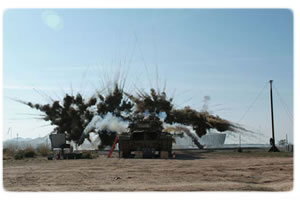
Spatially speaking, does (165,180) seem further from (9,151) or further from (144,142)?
(9,151)

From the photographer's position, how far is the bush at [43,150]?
28.9 m

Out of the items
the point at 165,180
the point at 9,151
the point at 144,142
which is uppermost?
the point at 144,142

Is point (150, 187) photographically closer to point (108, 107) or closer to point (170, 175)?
point (170, 175)

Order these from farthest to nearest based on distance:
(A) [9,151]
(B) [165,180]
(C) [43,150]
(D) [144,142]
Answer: (C) [43,150]
(A) [9,151]
(D) [144,142]
(B) [165,180]

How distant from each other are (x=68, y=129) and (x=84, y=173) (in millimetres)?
19857

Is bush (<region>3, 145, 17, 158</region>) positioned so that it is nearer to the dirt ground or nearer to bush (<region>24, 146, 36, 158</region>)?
bush (<region>24, 146, 36, 158</region>)

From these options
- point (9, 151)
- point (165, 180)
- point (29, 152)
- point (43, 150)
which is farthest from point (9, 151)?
point (165, 180)

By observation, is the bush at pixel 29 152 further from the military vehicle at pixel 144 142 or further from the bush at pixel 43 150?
the military vehicle at pixel 144 142

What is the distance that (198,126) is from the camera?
3183 centimetres

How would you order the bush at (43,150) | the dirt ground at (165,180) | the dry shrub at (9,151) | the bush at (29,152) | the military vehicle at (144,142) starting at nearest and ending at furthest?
1. the dirt ground at (165,180)
2. the military vehicle at (144,142)
3. the bush at (29,152)
4. the dry shrub at (9,151)
5. the bush at (43,150)

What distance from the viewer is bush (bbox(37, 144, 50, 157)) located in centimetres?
2890

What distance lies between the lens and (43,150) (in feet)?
96.8

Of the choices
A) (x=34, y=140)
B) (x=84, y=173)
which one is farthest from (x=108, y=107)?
(x=84, y=173)

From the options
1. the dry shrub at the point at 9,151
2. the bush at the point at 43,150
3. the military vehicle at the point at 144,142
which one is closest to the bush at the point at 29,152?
the dry shrub at the point at 9,151
